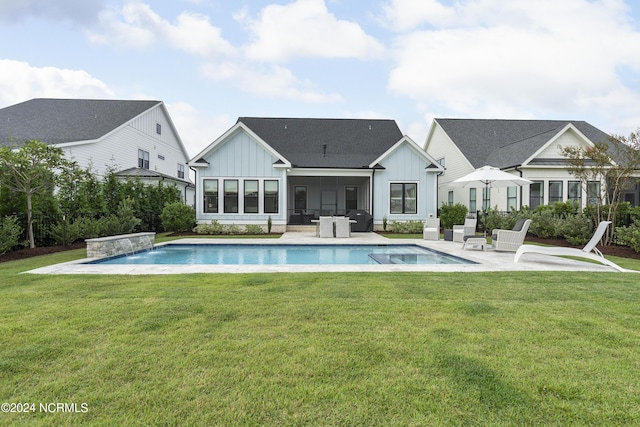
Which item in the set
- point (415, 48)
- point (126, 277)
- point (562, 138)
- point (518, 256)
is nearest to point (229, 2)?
point (415, 48)

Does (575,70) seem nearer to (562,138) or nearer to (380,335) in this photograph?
(562,138)

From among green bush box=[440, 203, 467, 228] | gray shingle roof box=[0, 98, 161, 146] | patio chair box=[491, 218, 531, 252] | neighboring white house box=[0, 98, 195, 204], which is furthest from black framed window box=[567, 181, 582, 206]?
gray shingle roof box=[0, 98, 161, 146]

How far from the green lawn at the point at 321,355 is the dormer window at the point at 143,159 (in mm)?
20890

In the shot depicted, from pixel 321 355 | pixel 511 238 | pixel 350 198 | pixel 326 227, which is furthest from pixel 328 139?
pixel 321 355

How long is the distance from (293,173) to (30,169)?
36.4 ft

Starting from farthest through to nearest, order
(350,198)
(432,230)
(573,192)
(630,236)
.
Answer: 1. (350,198)
2. (573,192)
3. (432,230)
4. (630,236)

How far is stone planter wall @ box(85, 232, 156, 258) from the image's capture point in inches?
348

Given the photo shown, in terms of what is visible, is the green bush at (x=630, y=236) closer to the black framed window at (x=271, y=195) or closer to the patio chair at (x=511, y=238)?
the patio chair at (x=511, y=238)

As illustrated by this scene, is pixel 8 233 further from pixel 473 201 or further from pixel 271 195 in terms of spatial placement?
pixel 473 201

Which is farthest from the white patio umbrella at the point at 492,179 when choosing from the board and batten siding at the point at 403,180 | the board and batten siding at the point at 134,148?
the board and batten siding at the point at 134,148

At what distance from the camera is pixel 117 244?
9.67 meters

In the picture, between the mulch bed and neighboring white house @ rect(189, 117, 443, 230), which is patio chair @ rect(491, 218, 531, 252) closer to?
the mulch bed

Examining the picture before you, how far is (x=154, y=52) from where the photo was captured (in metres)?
17.6

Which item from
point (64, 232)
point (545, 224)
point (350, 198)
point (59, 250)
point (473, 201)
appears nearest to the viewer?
point (59, 250)
